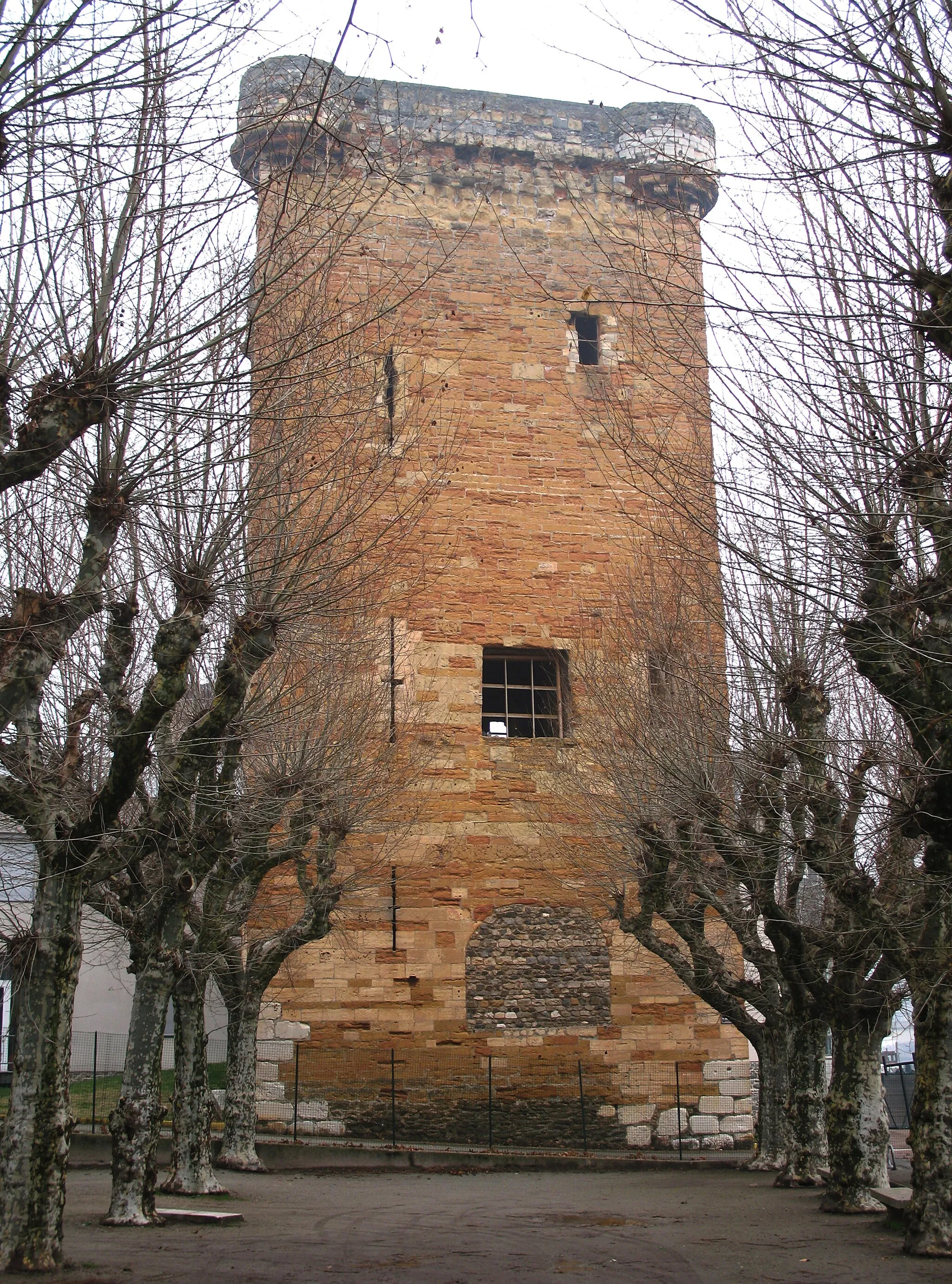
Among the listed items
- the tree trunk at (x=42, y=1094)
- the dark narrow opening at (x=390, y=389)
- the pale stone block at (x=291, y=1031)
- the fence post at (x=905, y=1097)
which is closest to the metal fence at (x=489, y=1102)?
the pale stone block at (x=291, y=1031)

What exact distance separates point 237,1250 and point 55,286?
5207 millimetres

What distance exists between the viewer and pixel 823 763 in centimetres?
715

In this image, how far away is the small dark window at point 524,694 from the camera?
1510cm

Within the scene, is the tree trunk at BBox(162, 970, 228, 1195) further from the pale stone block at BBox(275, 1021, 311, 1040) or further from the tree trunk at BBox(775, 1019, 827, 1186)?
the tree trunk at BBox(775, 1019, 827, 1186)

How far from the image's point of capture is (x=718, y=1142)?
1420 cm

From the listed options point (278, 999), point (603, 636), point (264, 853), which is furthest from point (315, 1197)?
point (603, 636)

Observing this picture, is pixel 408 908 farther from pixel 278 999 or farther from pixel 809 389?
pixel 809 389

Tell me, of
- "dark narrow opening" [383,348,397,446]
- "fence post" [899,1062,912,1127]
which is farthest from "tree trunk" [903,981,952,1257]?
"fence post" [899,1062,912,1127]

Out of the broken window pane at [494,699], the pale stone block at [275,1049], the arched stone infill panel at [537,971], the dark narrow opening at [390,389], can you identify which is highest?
the dark narrow opening at [390,389]

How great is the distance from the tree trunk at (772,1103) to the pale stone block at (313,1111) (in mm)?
4369

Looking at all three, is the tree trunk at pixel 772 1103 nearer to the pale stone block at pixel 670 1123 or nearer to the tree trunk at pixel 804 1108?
the tree trunk at pixel 804 1108

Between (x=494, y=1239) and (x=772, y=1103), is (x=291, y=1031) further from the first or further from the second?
(x=494, y=1239)

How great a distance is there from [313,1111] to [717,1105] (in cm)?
443

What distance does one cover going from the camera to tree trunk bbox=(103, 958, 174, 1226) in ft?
25.6
